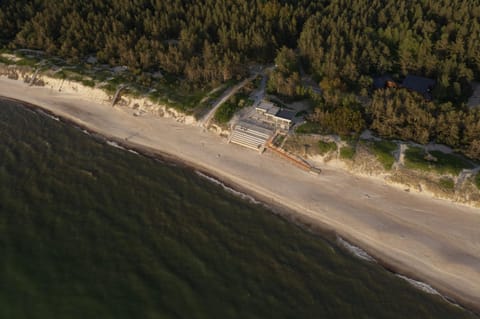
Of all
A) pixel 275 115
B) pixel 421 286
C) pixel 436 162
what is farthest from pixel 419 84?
pixel 421 286

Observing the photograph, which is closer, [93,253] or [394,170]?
[93,253]

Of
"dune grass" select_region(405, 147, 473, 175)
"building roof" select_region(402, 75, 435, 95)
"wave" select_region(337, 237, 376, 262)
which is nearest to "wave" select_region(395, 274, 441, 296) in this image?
"wave" select_region(337, 237, 376, 262)

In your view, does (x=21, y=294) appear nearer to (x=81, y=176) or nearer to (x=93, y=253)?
(x=93, y=253)

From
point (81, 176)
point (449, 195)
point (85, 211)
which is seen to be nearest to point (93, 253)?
point (85, 211)

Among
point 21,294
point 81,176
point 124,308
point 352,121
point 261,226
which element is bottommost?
point 21,294

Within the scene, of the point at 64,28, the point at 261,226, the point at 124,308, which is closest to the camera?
the point at 124,308

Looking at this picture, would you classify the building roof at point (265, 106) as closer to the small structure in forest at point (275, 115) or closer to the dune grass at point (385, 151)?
the small structure in forest at point (275, 115)

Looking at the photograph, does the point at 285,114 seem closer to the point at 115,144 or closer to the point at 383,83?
the point at 383,83
